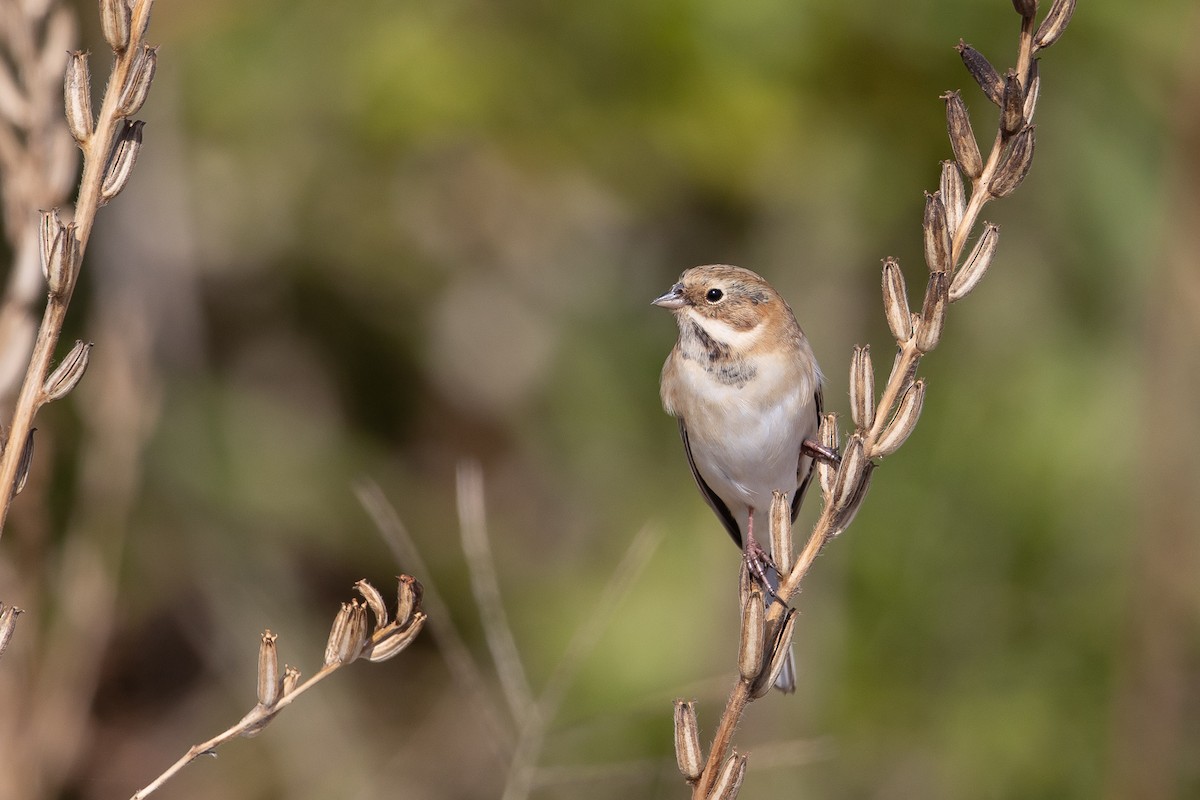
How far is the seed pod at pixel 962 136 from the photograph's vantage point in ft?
6.84

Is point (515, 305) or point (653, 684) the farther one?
point (515, 305)

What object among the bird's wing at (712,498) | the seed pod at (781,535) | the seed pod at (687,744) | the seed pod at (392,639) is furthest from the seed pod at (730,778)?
the bird's wing at (712,498)

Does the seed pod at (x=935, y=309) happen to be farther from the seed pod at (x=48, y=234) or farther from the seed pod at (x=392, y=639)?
the seed pod at (x=48, y=234)

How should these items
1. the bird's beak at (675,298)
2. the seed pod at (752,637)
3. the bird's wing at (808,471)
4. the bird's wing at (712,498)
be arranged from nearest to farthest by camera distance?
1. the seed pod at (752,637)
2. the bird's beak at (675,298)
3. the bird's wing at (808,471)
4. the bird's wing at (712,498)

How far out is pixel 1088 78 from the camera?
6223 millimetres

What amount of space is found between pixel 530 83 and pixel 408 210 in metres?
0.99

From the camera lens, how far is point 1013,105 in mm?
2086

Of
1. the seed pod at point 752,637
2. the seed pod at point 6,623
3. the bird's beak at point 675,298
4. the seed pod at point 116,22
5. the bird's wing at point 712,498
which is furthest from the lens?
the bird's wing at point 712,498

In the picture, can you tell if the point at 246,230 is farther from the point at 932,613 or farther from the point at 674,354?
the point at 932,613

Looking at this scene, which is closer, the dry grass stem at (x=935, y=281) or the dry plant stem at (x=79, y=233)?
the dry plant stem at (x=79, y=233)

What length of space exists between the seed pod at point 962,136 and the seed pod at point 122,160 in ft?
4.01

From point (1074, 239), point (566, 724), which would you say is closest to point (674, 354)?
point (566, 724)

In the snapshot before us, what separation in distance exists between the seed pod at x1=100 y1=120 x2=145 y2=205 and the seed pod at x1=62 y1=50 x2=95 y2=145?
0.05m

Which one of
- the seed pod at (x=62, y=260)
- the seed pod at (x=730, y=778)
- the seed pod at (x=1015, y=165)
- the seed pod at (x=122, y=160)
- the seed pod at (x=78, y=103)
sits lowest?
the seed pod at (x=730, y=778)
